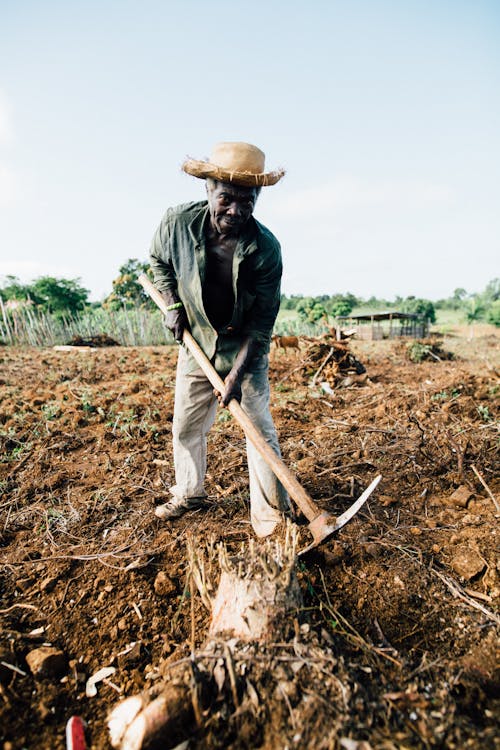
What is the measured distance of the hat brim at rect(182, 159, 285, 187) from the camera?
1.88m

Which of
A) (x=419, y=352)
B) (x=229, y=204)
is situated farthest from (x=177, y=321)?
(x=419, y=352)

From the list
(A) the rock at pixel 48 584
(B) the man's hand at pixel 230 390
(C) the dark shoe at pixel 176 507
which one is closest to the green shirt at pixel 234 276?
(B) the man's hand at pixel 230 390

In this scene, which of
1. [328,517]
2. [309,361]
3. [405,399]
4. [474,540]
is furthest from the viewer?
[309,361]

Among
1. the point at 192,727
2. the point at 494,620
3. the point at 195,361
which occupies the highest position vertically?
the point at 195,361

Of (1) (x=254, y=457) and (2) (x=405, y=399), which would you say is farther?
(2) (x=405, y=399)

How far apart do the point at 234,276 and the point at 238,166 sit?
0.51 m

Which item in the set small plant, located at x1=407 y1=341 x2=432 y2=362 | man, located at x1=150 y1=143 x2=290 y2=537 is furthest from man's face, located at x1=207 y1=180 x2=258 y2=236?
small plant, located at x1=407 y1=341 x2=432 y2=362

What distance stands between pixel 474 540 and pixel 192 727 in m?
1.63

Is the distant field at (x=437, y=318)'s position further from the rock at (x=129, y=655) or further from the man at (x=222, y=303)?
the rock at (x=129, y=655)

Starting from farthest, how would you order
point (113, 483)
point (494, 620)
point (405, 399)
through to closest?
point (405, 399) < point (113, 483) < point (494, 620)

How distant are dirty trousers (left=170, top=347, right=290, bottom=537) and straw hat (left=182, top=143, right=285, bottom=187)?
0.99 metres

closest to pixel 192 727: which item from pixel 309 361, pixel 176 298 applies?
pixel 176 298

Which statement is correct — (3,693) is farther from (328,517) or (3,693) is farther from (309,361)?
(309,361)

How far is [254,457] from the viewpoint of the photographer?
2.25m
